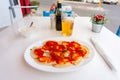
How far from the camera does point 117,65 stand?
2.05 feet

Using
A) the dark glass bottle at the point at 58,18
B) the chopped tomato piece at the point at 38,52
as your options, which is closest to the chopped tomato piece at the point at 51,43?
the chopped tomato piece at the point at 38,52

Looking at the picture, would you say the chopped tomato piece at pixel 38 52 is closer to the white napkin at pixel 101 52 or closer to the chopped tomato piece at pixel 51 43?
the chopped tomato piece at pixel 51 43

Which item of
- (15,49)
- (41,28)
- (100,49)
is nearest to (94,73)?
(100,49)

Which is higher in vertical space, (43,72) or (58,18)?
Result: (58,18)

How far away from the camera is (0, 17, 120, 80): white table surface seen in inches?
22.2

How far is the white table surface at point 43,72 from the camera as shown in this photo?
56cm

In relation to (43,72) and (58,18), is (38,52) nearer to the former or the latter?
(43,72)

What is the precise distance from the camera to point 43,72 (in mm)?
583

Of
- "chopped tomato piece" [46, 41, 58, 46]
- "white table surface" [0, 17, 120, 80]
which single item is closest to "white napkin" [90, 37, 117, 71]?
"white table surface" [0, 17, 120, 80]

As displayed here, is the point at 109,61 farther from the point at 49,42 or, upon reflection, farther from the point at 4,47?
the point at 4,47

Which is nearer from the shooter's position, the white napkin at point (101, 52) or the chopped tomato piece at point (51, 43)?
the white napkin at point (101, 52)

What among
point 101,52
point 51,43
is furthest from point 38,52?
point 101,52

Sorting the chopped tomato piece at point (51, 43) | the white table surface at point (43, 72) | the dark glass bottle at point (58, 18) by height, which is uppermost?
the dark glass bottle at point (58, 18)

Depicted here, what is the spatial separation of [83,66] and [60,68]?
0.31 feet
